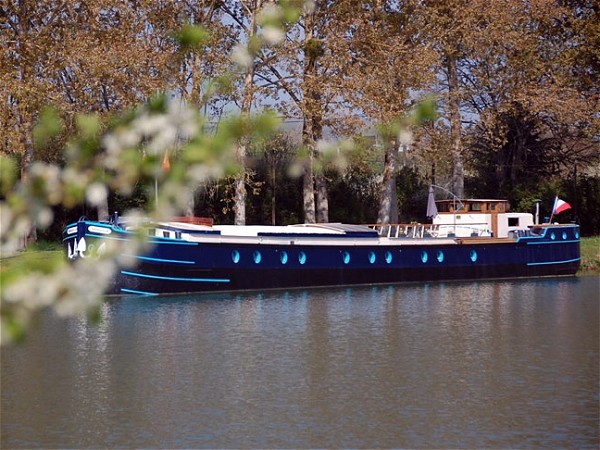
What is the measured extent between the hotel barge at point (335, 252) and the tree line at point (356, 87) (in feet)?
8.05

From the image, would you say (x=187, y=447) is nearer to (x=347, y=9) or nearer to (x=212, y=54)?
(x=212, y=54)

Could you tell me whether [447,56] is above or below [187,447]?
above

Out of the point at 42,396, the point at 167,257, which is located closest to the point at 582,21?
the point at 167,257

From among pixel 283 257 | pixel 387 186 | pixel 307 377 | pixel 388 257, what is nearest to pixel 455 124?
pixel 387 186

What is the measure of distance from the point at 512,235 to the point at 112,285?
17401 millimetres

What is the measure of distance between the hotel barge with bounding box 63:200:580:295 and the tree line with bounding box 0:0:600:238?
2.45 metres

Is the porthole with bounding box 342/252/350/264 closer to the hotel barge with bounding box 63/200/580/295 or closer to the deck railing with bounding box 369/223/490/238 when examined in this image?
the hotel barge with bounding box 63/200/580/295

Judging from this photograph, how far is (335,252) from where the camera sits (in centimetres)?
4138

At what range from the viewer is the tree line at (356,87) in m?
44.0

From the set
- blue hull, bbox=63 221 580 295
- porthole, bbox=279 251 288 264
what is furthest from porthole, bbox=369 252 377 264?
porthole, bbox=279 251 288 264

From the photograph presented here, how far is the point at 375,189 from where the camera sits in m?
58.6

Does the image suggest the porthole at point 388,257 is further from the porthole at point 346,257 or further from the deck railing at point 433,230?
the porthole at point 346,257

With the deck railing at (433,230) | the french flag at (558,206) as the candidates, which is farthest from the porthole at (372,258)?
the french flag at (558,206)

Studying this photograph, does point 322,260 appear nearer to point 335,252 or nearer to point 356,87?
point 335,252
